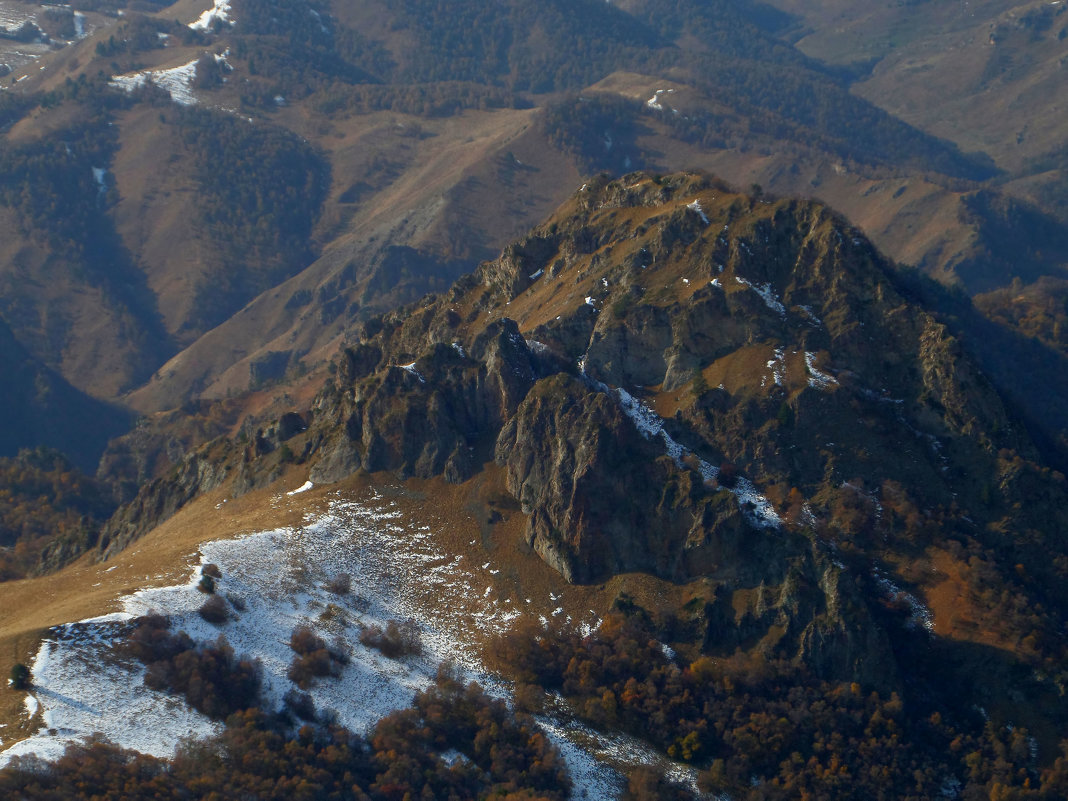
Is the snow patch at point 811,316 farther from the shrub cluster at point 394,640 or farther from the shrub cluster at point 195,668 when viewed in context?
the shrub cluster at point 195,668

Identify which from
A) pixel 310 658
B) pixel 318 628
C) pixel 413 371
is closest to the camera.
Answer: pixel 310 658

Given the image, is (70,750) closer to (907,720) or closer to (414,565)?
(414,565)

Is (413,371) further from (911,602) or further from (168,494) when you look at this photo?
(911,602)

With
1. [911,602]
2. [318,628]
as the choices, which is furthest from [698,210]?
[318,628]

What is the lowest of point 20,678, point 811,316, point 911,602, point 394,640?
point 394,640

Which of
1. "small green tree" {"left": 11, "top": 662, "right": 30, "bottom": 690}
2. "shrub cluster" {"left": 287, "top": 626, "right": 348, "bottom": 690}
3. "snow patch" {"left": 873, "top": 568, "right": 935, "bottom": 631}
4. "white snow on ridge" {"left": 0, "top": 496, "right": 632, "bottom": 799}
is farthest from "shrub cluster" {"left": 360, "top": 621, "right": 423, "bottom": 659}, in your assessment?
"snow patch" {"left": 873, "top": 568, "right": 935, "bottom": 631}

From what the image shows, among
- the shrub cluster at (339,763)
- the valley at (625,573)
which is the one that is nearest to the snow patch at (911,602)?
the valley at (625,573)
